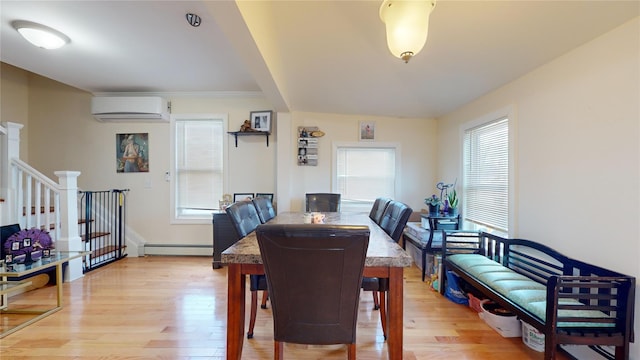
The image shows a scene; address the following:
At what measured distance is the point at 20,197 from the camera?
3014mm

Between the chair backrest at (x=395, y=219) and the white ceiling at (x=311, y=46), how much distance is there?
1297mm

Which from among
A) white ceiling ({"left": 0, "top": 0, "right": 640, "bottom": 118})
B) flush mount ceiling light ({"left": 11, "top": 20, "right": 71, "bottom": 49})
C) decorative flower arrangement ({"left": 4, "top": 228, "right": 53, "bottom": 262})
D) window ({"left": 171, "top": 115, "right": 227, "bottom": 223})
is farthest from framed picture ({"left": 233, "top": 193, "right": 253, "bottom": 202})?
flush mount ceiling light ({"left": 11, "top": 20, "right": 71, "bottom": 49})

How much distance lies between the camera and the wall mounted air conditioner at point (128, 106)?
3691mm

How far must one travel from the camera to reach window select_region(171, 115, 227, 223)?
157 inches

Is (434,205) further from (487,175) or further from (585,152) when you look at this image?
(585,152)

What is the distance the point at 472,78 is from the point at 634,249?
66.6 inches

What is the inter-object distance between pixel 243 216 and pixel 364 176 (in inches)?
89.3

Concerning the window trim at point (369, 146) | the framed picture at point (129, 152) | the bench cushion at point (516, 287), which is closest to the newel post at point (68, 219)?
the framed picture at point (129, 152)

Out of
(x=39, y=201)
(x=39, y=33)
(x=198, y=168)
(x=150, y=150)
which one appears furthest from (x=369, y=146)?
(x=39, y=201)

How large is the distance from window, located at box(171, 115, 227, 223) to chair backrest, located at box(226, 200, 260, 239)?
2089mm

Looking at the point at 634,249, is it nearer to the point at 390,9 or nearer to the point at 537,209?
the point at 537,209

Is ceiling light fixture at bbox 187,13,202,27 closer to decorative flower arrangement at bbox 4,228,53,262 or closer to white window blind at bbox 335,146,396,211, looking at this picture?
white window blind at bbox 335,146,396,211

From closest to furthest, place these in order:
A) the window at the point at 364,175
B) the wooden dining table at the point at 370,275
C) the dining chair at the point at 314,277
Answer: the dining chair at the point at 314,277 < the wooden dining table at the point at 370,275 < the window at the point at 364,175

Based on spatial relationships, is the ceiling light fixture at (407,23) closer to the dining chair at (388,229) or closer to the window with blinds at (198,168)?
the dining chair at (388,229)
